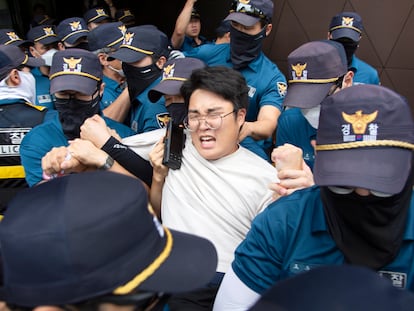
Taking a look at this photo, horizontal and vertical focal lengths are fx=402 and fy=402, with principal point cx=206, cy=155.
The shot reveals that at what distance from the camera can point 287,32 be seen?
18.3 feet

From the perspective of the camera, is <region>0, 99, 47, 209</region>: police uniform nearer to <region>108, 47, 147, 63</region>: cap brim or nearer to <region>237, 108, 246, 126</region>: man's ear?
<region>108, 47, 147, 63</region>: cap brim

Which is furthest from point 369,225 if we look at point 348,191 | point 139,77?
point 139,77

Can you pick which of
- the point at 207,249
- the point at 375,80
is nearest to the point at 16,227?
the point at 207,249

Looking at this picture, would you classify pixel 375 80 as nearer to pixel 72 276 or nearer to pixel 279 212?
pixel 279 212

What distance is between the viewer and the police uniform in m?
2.65

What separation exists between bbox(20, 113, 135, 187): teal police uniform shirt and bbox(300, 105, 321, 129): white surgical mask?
1.50 meters

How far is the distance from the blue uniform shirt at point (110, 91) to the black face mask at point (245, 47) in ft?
3.65

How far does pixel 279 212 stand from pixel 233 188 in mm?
471

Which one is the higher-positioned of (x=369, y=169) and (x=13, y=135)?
(x=369, y=169)

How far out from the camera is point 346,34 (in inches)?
151

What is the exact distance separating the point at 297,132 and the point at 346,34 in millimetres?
1700

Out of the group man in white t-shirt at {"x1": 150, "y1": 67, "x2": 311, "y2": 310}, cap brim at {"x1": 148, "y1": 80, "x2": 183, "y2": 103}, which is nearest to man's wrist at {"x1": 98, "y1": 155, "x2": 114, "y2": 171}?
man in white t-shirt at {"x1": 150, "y1": 67, "x2": 311, "y2": 310}

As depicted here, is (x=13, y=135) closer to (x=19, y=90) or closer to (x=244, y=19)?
(x=19, y=90)

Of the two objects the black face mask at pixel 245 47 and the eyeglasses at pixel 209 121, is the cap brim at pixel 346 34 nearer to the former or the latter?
the black face mask at pixel 245 47
